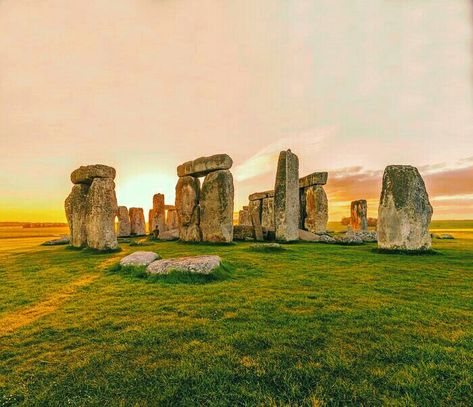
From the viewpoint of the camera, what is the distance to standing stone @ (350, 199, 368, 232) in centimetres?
2058

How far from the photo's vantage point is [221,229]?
1292cm

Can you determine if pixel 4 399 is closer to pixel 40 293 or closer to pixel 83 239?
pixel 40 293

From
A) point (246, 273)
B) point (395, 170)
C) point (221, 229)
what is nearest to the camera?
point (246, 273)

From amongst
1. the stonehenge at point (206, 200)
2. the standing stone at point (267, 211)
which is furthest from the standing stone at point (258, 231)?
the standing stone at point (267, 211)

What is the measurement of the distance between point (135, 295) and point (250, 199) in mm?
18741

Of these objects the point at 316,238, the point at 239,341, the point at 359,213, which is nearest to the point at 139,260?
the point at 239,341

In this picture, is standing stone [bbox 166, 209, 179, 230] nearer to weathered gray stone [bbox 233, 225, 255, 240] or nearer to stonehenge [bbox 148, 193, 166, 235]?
stonehenge [bbox 148, 193, 166, 235]

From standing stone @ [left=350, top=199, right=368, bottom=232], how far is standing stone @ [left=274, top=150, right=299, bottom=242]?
9754 mm

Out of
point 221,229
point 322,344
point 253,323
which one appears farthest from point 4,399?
point 221,229

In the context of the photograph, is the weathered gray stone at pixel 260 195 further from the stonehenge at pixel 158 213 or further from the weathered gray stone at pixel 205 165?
the weathered gray stone at pixel 205 165

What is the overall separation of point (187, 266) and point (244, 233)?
9.33 meters

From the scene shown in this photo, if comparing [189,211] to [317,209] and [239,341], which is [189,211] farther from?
[239,341]

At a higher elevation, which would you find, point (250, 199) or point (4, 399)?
point (250, 199)

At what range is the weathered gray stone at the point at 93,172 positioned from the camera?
10.9m
